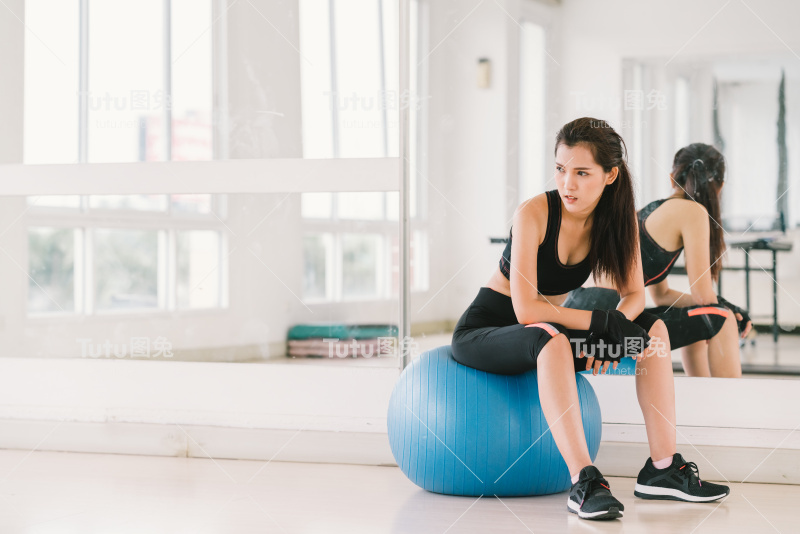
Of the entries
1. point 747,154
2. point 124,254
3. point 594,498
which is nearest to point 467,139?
point 747,154

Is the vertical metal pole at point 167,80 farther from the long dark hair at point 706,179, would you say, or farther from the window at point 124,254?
the long dark hair at point 706,179

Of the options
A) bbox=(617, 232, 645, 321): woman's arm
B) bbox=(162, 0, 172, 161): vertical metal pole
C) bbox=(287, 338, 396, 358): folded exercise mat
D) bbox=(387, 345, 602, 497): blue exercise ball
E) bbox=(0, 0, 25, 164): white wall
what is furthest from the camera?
bbox=(162, 0, 172, 161): vertical metal pole

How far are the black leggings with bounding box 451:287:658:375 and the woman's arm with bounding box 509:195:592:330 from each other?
29 millimetres

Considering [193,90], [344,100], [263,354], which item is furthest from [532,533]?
[193,90]

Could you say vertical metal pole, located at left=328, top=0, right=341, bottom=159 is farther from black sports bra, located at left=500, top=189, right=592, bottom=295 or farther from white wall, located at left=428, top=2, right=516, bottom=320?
black sports bra, located at left=500, top=189, right=592, bottom=295

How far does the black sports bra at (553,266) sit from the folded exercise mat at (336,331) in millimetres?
725

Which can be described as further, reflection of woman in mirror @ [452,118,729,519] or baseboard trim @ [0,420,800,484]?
baseboard trim @ [0,420,800,484]

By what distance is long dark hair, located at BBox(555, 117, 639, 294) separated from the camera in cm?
209

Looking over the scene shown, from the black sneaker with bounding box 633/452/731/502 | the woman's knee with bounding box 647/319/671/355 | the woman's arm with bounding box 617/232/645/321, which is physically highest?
the woman's arm with bounding box 617/232/645/321

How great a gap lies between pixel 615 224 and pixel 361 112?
0.99m

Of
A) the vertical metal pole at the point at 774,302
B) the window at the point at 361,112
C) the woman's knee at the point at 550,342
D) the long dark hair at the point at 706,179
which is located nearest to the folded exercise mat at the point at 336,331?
the window at the point at 361,112

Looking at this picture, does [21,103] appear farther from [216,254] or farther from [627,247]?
[627,247]

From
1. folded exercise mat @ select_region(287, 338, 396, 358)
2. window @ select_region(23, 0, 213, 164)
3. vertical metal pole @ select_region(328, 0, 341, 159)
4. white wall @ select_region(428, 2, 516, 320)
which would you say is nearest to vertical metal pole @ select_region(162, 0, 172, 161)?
window @ select_region(23, 0, 213, 164)

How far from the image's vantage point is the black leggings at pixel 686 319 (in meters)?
2.46
